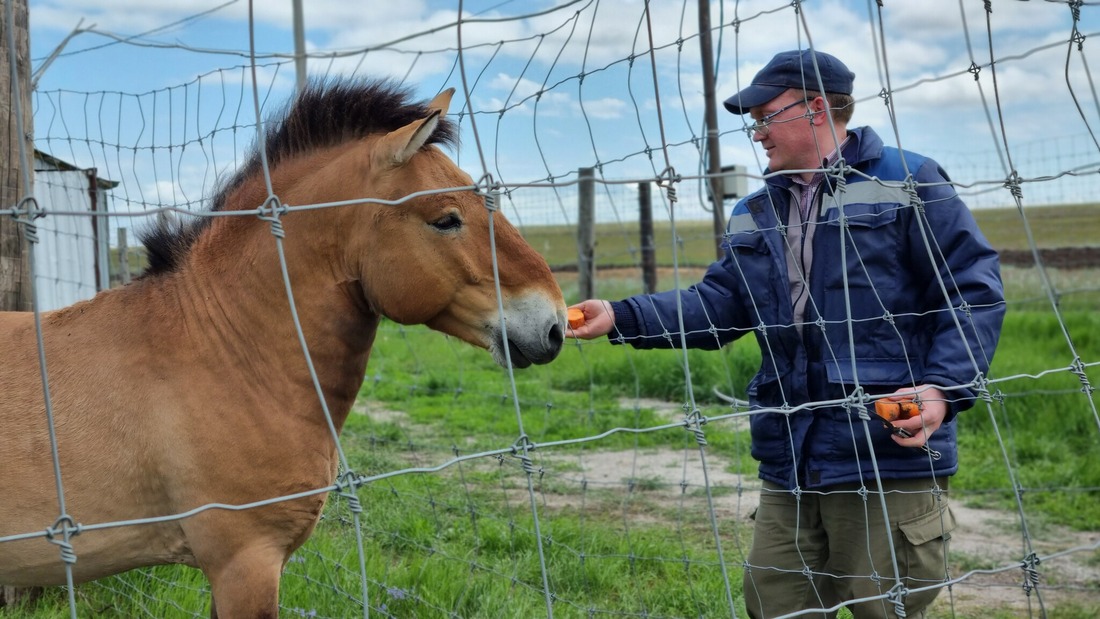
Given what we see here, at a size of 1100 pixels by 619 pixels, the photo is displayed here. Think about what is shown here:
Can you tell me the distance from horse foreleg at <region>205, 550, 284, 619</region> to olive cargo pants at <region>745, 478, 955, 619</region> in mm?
1574

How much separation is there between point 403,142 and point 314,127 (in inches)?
15.0

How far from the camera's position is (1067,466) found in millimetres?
5852

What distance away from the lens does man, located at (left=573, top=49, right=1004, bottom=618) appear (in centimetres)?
267

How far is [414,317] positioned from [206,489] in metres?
0.72

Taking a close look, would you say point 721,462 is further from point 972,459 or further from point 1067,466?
point 1067,466

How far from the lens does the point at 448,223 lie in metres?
2.53

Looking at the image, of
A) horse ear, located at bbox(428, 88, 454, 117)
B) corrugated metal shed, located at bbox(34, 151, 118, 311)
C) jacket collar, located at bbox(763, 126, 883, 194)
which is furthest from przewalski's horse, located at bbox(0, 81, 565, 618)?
corrugated metal shed, located at bbox(34, 151, 118, 311)

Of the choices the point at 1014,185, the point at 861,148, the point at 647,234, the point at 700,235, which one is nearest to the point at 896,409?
the point at 1014,185

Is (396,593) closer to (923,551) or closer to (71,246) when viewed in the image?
(923,551)

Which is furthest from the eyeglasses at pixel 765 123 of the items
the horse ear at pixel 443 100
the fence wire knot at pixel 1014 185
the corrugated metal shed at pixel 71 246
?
the corrugated metal shed at pixel 71 246

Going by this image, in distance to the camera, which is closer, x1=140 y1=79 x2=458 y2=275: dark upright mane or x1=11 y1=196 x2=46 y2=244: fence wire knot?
x1=11 y1=196 x2=46 y2=244: fence wire knot

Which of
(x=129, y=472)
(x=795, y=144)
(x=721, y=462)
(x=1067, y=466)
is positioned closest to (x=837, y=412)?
(x=795, y=144)

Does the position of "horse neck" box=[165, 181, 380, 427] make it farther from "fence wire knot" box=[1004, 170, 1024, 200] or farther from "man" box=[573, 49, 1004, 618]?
"fence wire knot" box=[1004, 170, 1024, 200]

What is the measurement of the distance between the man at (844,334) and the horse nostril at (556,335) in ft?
1.80
